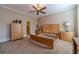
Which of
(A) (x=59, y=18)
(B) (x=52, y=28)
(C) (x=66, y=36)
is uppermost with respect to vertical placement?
(A) (x=59, y=18)

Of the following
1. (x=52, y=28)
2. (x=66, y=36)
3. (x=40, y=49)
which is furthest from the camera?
(x=40, y=49)

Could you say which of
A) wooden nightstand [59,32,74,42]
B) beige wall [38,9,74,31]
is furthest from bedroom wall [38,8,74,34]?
wooden nightstand [59,32,74,42]

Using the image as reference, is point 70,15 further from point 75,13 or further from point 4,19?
point 4,19

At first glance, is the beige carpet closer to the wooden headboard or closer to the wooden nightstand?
the wooden nightstand

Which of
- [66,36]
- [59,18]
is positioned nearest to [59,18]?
[59,18]

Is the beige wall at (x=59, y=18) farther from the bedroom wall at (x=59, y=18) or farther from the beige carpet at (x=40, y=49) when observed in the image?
the beige carpet at (x=40, y=49)

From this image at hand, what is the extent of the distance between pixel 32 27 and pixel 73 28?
3.66 ft

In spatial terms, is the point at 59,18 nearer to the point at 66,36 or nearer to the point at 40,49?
the point at 66,36

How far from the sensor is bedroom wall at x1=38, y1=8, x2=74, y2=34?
2.04m

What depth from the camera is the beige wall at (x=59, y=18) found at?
6.68ft

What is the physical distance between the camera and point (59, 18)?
2.20 m

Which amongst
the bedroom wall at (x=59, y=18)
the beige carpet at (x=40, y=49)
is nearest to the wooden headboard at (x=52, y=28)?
the bedroom wall at (x=59, y=18)
